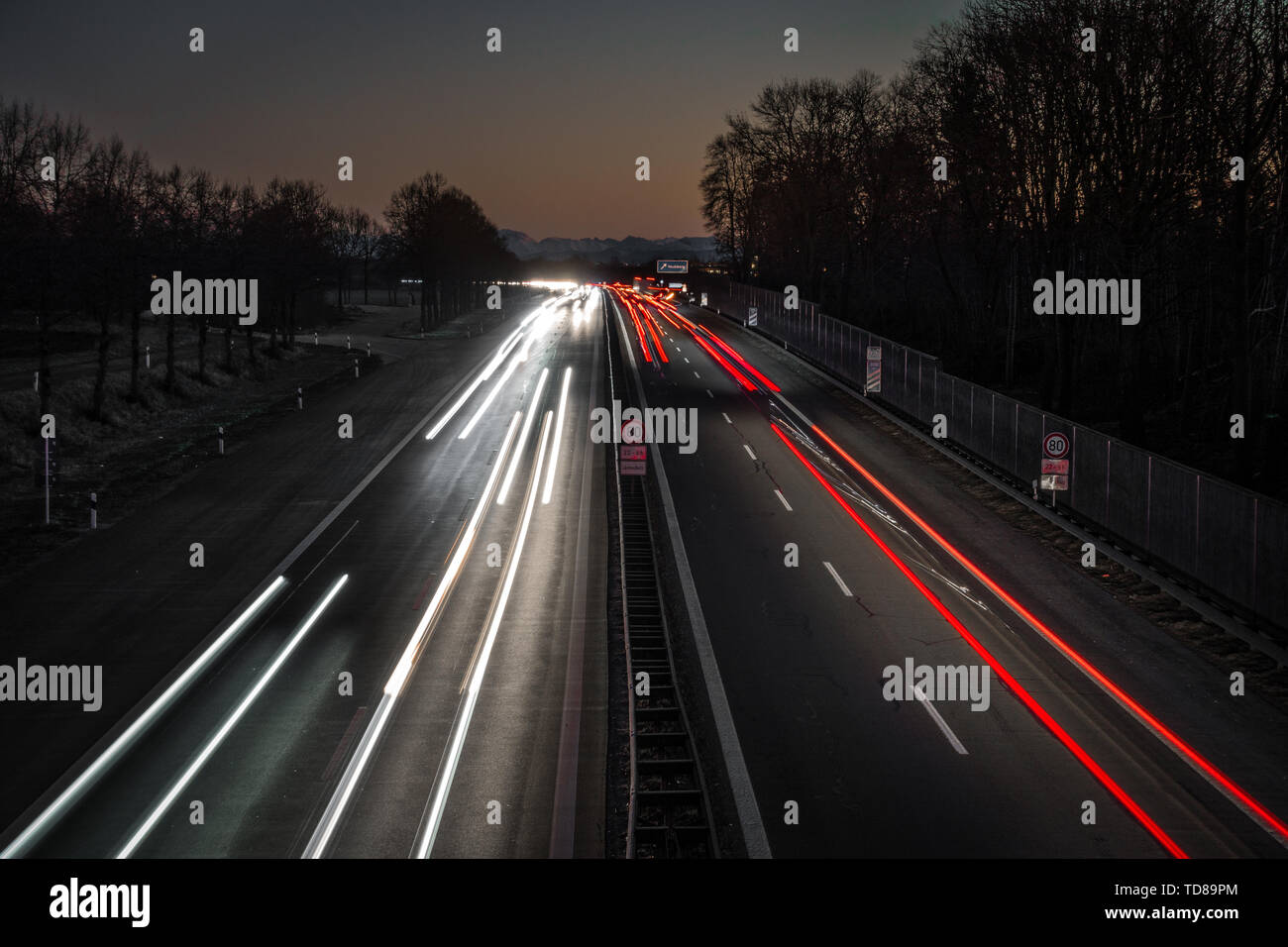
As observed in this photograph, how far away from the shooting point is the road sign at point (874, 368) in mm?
42750

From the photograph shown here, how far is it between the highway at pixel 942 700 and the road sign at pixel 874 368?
13894 mm

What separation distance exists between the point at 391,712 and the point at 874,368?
31969mm

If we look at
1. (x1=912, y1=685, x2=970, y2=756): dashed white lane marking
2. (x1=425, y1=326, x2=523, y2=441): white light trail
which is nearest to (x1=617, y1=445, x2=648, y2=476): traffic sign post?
(x1=912, y1=685, x2=970, y2=756): dashed white lane marking

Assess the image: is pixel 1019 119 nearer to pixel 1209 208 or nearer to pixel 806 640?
pixel 1209 208

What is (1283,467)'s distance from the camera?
26.8 metres

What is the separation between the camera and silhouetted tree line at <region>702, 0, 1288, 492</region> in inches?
1019

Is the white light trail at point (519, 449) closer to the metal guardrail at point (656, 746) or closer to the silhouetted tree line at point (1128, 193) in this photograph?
the metal guardrail at point (656, 746)

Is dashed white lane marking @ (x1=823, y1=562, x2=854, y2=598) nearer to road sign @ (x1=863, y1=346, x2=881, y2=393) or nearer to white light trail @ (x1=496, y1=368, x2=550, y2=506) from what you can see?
white light trail @ (x1=496, y1=368, x2=550, y2=506)

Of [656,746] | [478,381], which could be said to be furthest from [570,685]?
[478,381]

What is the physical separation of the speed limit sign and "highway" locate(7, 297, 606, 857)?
34.0 ft

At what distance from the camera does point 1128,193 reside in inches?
1166

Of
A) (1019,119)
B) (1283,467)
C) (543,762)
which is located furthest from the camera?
(1019,119)
